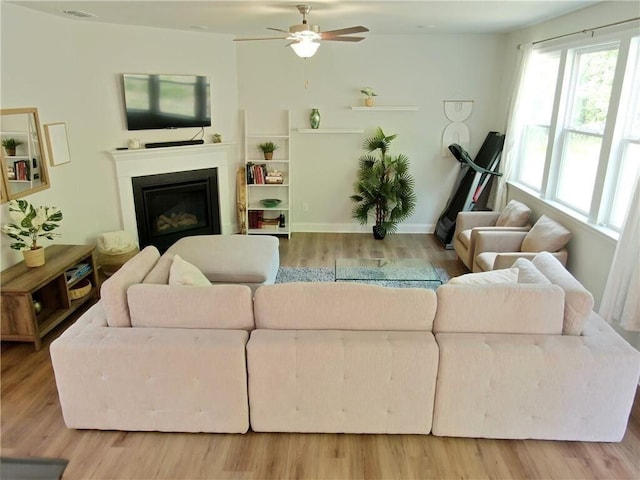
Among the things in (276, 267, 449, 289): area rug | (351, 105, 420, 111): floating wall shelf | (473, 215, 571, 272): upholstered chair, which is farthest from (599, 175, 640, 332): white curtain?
(351, 105, 420, 111): floating wall shelf

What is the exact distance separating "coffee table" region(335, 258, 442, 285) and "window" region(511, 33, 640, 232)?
1.42m

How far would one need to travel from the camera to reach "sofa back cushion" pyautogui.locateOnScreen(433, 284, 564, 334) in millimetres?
2287

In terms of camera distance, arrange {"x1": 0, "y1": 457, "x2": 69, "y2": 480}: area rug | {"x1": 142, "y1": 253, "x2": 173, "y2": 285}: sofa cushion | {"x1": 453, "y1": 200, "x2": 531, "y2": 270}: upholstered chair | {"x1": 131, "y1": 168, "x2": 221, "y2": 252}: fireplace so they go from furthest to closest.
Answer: {"x1": 131, "y1": 168, "x2": 221, "y2": 252}: fireplace → {"x1": 453, "y1": 200, "x2": 531, "y2": 270}: upholstered chair → {"x1": 142, "y1": 253, "x2": 173, "y2": 285}: sofa cushion → {"x1": 0, "y1": 457, "x2": 69, "y2": 480}: area rug

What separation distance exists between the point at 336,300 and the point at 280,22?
129 inches

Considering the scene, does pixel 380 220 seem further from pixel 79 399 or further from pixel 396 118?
pixel 79 399

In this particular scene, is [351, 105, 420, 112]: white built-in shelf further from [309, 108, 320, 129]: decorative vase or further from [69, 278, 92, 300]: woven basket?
[69, 278, 92, 300]: woven basket

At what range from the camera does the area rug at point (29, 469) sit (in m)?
1.01

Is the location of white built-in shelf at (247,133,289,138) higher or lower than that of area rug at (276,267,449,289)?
higher

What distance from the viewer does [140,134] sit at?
499cm

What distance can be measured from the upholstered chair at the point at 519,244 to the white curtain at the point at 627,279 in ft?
2.20

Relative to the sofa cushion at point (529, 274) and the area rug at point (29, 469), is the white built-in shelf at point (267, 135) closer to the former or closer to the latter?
the sofa cushion at point (529, 274)

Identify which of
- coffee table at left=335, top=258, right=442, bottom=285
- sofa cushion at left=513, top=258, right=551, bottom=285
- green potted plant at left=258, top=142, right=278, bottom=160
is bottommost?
coffee table at left=335, top=258, right=442, bottom=285

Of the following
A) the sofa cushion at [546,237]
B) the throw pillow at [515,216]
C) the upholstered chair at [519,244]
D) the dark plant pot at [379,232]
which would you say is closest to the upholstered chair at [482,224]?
the throw pillow at [515,216]

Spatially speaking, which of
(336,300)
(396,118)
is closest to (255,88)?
(396,118)
